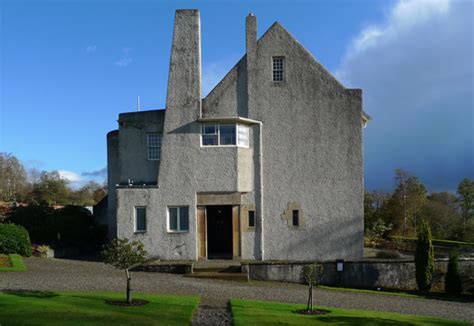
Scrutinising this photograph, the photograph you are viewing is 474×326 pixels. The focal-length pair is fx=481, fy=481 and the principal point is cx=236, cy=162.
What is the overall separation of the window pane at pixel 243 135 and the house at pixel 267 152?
5 cm

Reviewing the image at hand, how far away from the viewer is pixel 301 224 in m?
23.6

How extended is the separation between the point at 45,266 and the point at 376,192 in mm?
31024

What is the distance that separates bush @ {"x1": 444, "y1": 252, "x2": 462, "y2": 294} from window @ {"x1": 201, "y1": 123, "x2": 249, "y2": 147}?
1094 centimetres

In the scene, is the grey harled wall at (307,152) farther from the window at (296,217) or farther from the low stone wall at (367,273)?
the low stone wall at (367,273)

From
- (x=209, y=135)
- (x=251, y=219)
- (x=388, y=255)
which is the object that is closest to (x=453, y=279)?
(x=388, y=255)

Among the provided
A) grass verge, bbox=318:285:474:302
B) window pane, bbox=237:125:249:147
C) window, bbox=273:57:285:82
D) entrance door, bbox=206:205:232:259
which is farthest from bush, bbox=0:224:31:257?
window, bbox=273:57:285:82

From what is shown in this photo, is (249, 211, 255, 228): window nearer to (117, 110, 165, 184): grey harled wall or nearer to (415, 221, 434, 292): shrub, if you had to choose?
(117, 110, 165, 184): grey harled wall

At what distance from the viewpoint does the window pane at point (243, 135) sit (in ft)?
76.3

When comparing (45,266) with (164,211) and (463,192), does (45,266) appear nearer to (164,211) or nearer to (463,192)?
(164,211)

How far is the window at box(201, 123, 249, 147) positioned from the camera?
75.9 feet

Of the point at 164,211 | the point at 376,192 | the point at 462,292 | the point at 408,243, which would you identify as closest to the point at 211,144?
the point at 164,211

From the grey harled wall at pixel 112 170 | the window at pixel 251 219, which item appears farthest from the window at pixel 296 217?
the grey harled wall at pixel 112 170

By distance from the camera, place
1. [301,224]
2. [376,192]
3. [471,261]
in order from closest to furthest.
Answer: [471,261]
[301,224]
[376,192]

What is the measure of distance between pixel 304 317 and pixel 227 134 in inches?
452
